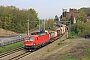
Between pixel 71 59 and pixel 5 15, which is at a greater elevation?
pixel 5 15

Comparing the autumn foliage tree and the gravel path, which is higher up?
the autumn foliage tree

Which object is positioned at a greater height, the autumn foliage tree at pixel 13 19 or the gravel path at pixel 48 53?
the autumn foliage tree at pixel 13 19

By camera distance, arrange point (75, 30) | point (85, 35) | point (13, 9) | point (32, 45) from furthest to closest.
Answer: point (13, 9), point (75, 30), point (85, 35), point (32, 45)

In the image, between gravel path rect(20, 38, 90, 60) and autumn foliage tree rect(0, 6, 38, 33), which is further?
autumn foliage tree rect(0, 6, 38, 33)

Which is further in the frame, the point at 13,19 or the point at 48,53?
the point at 13,19

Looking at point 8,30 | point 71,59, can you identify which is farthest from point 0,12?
point 71,59

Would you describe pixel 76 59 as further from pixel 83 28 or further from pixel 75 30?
pixel 75 30

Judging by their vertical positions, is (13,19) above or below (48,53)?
above

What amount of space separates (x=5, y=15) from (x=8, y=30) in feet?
22.6

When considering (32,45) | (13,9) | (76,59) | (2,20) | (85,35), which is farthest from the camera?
(13,9)

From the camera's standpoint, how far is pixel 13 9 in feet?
310

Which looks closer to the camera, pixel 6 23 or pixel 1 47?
pixel 1 47

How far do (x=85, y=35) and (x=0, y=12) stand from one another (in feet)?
131

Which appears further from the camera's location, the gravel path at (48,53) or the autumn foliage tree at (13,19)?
the autumn foliage tree at (13,19)
